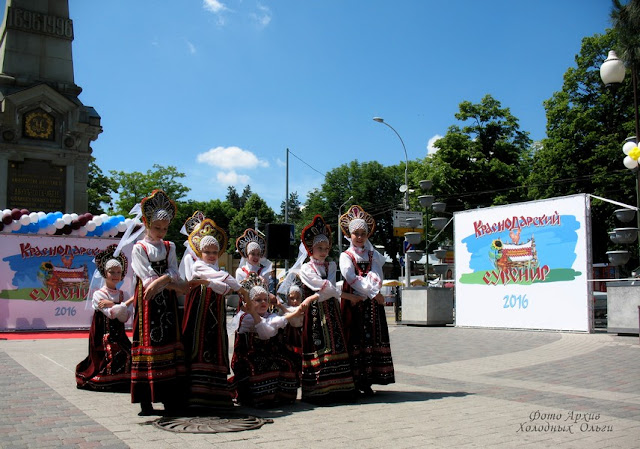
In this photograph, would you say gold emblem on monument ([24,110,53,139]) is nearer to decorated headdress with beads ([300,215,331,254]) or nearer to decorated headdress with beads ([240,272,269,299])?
decorated headdress with beads ([240,272,269,299])

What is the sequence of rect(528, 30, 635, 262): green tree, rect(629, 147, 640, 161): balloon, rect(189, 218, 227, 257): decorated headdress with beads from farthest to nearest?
rect(528, 30, 635, 262): green tree < rect(629, 147, 640, 161): balloon < rect(189, 218, 227, 257): decorated headdress with beads

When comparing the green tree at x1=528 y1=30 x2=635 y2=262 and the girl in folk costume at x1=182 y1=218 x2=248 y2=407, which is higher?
the green tree at x1=528 y1=30 x2=635 y2=262

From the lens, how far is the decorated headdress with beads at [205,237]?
22.7 ft

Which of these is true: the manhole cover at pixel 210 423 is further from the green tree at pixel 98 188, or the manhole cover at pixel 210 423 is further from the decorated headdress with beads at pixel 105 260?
the green tree at pixel 98 188

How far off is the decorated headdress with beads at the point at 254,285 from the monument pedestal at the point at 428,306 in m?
13.5

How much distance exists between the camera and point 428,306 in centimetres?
2056

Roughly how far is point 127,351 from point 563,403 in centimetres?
554

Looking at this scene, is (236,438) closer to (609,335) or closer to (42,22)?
(609,335)

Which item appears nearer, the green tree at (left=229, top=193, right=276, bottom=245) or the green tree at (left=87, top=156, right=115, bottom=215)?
the green tree at (left=87, top=156, right=115, bottom=215)

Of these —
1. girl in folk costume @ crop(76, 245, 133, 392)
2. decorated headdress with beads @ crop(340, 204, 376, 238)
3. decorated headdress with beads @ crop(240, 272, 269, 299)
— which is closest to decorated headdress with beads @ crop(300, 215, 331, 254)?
decorated headdress with beads @ crop(340, 204, 376, 238)

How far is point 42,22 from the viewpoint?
20.7m

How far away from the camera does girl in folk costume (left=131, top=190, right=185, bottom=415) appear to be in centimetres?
633

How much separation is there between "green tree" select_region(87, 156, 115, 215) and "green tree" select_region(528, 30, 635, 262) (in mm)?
31353

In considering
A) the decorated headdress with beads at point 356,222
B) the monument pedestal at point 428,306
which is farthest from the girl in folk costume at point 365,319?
the monument pedestal at point 428,306
